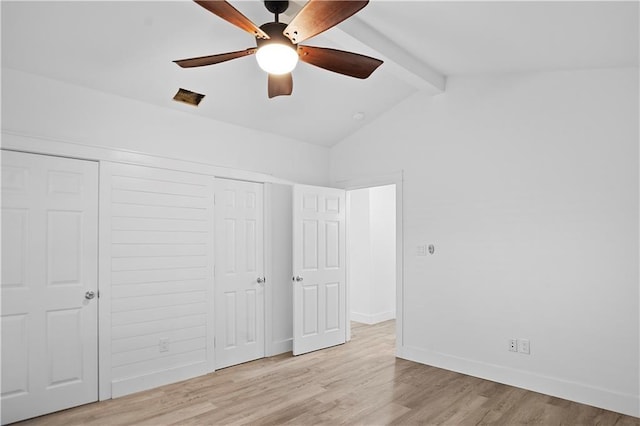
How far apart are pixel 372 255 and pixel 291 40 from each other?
15.0 feet

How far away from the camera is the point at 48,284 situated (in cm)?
317

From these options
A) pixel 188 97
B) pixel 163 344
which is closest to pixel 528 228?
pixel 188 97

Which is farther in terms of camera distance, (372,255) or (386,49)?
(372,255)

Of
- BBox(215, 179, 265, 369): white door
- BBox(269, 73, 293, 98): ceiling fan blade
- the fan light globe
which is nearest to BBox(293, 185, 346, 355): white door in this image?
BBox(215, 179, 265, 369): white door

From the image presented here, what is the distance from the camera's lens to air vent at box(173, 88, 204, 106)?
3751 millimetres

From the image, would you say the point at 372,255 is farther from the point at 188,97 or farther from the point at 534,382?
the point at 188,97

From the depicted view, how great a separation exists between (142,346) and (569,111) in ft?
13.9

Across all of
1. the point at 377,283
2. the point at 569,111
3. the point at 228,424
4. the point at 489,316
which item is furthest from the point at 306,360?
the point at 569,111

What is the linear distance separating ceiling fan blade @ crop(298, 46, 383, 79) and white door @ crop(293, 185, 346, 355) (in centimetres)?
226

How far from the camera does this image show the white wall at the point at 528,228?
10.6ft

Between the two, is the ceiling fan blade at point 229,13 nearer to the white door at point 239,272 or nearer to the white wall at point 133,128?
the white wall at point 133,128

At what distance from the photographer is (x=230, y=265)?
4.32 meters

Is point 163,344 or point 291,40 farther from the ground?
point 291,40

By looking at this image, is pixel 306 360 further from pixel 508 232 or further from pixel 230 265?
pixel 508 232
